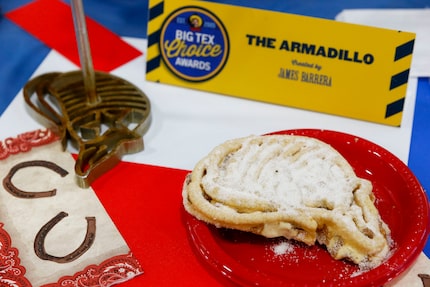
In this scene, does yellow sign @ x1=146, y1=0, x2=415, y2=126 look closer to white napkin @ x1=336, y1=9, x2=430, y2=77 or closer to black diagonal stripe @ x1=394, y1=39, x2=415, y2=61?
black diagonal stripe @ x1=394, y1=39, x2=415, y2=61

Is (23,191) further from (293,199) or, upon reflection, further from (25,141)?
(293,199)

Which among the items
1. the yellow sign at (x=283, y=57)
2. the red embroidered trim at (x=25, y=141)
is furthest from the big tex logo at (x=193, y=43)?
the red embroidered trim at (x=25, y=141)

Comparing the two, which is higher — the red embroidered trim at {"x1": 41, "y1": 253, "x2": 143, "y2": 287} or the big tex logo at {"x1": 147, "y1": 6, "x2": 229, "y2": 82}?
the big tex logo at {"x1": 147, "y1": 6, "x2": 229, "y2": 82}

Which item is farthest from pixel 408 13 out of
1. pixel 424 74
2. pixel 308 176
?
pixel 308 176

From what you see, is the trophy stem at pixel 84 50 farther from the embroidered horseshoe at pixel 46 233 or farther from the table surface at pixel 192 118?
the embroidered horseshoe at pixel 46 233

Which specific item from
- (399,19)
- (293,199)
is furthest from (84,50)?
(399,19)

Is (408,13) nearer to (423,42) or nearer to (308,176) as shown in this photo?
(423,42)

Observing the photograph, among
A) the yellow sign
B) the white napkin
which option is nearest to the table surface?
the yellow sign
